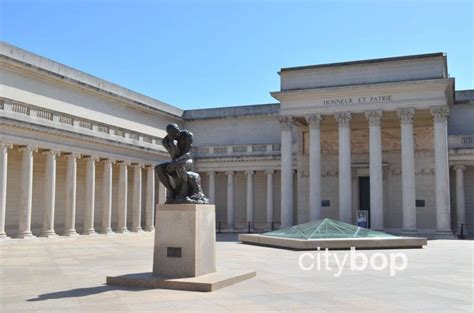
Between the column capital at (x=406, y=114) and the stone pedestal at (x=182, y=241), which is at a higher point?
the column capital at (x=406, y=114)

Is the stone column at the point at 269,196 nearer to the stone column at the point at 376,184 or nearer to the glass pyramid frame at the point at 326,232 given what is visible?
the stone column at the point at 376,184

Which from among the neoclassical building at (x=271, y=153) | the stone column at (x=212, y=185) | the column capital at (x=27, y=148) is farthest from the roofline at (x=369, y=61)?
the column capital at (x=27, y=148)

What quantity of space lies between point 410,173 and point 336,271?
29005 mm

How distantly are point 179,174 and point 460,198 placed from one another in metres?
39.3

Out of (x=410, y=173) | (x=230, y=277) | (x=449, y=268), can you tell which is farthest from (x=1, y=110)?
(x=410, y=173)

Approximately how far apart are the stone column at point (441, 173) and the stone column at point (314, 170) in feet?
34.8

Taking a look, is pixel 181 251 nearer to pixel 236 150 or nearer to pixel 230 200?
pixel 230 200

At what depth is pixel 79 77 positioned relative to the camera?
46750 mm

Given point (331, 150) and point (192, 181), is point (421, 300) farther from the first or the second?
point (331, 150)

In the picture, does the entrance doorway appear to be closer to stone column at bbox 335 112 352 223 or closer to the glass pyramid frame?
stone column at bbox 335 112 352 223

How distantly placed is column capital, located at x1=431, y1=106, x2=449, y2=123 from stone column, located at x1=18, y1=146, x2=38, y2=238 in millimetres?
33992

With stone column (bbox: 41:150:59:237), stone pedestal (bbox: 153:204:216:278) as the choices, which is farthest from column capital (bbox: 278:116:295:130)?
stone pedestal (bbox: 153:204:216:278)

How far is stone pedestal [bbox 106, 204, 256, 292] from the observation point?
52.6 feet

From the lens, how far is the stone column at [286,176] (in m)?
51.3
